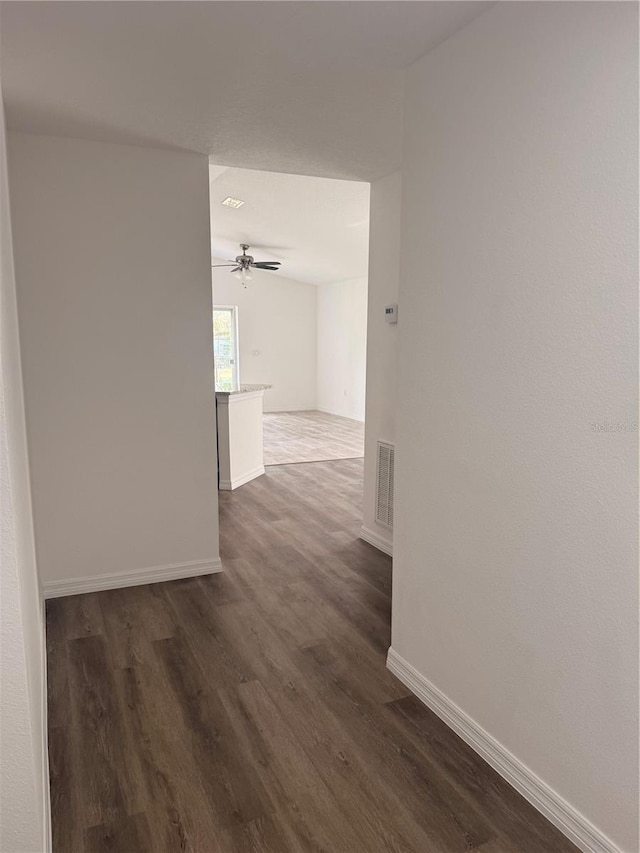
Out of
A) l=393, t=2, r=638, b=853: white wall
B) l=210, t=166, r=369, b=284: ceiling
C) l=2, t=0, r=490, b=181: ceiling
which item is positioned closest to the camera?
l=393, t=2, r=638, b=853: white wall

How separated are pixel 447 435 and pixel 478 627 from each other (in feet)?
2.25

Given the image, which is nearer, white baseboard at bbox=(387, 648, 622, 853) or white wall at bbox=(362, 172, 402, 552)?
white baseboard at bbox=(387, 648, 622, 853)

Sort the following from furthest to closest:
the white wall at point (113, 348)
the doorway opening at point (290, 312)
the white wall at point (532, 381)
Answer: the doorway opening at point (290, 312)
the white wall at point (113, 348)
the white wall at point (532, 381)

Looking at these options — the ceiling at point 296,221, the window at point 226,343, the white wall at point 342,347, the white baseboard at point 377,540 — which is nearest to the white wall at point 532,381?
the white baseboard at point 377,540

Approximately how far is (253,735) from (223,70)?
2.50 meters

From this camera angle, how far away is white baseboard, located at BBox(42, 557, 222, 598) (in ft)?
10.8

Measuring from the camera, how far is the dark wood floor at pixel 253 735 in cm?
174

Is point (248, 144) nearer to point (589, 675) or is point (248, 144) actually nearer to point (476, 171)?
point (476, 171)

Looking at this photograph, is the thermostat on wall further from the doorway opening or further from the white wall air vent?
the doorway opening

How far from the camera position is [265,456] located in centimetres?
726

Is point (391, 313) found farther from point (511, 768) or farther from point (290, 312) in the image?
point (290, 312)

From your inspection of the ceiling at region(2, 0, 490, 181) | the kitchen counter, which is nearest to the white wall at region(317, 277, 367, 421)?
the kitchen counter

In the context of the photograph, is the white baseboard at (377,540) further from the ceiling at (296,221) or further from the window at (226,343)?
the window at (226,343)

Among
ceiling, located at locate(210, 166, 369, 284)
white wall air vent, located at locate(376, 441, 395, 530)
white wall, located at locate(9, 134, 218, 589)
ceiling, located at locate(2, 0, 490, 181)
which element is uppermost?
ceiling, located at locate(210, 166, 369, 284)
